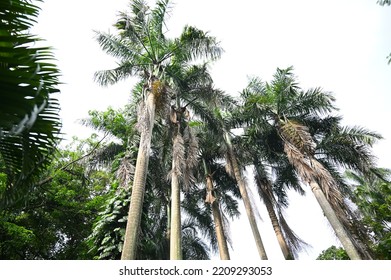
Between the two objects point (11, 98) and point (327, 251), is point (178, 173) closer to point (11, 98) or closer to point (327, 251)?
point (11, 98)

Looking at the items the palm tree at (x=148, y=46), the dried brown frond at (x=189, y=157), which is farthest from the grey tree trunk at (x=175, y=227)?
the palm tree at (x=148, y=46)

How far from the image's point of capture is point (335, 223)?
934cm

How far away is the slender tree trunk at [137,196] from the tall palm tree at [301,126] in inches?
226

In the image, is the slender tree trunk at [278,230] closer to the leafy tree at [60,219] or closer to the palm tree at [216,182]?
the palm tree at [216,182]

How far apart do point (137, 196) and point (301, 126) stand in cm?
797

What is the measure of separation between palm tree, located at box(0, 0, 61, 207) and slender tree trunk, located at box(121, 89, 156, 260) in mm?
4358

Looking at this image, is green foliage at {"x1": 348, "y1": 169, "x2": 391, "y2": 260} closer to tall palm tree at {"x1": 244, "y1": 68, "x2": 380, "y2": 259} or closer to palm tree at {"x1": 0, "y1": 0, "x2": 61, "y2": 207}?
tall palm tree at {"x1": 244, "y1": 68, "x2": 380, "y2": 259}

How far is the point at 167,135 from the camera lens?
444 inches

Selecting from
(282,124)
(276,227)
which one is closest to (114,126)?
(282,124)

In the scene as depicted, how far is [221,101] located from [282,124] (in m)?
2.98

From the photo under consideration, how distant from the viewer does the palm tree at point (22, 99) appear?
136 centimetres

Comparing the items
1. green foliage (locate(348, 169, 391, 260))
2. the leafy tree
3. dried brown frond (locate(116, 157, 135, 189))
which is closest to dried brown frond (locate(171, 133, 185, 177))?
dried brown frond (locate(116, 157, 135, 189))

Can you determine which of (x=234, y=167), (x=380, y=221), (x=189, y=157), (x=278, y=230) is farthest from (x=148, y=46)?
(x=380, y=221)

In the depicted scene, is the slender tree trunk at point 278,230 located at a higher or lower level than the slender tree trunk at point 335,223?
higher
